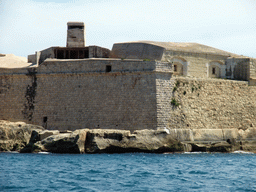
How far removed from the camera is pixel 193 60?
24.9 metres

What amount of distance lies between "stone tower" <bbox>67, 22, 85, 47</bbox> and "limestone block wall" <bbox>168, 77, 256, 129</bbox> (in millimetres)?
6332

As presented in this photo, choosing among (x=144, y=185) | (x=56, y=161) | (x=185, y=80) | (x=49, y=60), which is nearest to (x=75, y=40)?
(x=49, y=60)

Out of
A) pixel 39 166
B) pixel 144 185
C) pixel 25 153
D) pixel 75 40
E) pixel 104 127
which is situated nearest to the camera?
pixel 144 185

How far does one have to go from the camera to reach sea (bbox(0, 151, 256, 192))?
13062 millimetres

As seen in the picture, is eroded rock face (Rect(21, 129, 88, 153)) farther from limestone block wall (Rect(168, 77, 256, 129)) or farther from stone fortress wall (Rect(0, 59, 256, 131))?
limestone block wall (Rect(168, 77, 256, 129))

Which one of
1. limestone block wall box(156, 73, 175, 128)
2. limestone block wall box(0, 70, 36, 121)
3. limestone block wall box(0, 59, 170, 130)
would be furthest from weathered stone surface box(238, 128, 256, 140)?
limestone block wall box(0, 70, 36, 121)

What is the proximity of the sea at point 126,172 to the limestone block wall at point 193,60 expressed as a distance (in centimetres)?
598

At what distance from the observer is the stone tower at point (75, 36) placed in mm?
25719

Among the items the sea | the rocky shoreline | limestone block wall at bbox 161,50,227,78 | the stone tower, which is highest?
the stone tower

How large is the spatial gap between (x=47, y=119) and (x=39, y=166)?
6954mm

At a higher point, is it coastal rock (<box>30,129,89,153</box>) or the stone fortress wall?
the stone fortress wall

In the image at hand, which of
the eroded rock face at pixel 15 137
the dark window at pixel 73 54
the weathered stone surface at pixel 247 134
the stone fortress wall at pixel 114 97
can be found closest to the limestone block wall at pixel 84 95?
the stone fortress wall at pixel 114 97

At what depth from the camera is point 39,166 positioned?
16.2m

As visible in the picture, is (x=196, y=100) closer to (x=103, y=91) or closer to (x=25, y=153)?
(x=103, y=91)
